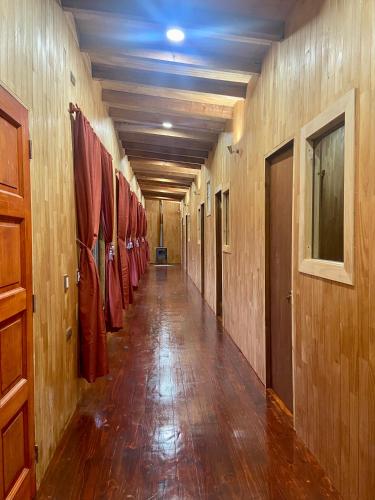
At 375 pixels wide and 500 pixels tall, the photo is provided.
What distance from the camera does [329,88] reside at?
1.87 m

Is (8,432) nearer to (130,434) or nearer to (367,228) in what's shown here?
(130,434)

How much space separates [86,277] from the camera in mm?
2693

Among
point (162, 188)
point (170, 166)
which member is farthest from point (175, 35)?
point (162, 188)

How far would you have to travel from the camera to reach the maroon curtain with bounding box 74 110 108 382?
2.66m

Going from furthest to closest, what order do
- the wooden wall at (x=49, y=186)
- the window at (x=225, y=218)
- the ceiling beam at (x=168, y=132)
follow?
the ceiling beam at (x=168, y=132) → the window at (x=225, y=218) → the wooden wall at (x=49, y=186)

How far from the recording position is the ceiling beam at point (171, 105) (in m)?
4.34

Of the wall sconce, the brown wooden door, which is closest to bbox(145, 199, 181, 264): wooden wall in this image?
the wall sconce

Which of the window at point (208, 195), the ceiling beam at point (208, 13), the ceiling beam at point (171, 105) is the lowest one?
the window at point (208, 195)

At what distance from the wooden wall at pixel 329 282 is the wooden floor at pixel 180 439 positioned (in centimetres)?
24

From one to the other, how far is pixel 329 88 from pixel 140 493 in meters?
2.48

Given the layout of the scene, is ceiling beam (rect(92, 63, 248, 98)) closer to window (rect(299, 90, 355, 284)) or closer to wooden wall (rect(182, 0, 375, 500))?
wooden wall (rect(182, 0, 375, 500))

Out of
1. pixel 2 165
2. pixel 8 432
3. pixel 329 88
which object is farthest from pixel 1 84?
pixel 329 88

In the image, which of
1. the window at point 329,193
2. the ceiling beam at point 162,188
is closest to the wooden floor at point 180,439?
the window at point 329,193

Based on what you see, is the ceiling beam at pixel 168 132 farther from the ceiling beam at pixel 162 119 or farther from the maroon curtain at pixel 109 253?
the maroon curtain at pixel 109 253
